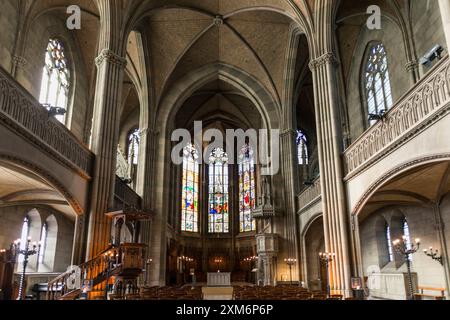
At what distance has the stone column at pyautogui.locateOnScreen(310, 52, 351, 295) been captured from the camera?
1446 cm

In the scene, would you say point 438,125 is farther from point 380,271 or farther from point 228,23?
point 228,23

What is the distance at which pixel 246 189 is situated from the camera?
38906 millimetres

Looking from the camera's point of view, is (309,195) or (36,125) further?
(309,195)

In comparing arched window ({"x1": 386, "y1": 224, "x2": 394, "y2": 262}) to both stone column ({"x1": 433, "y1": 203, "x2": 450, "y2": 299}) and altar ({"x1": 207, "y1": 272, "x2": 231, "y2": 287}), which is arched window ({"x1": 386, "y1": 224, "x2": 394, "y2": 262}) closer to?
stone column ({"x1": 433, "y1": 203, "x2": 450, "y2": 299})

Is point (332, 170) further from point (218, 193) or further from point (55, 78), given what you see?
point (218, 193)

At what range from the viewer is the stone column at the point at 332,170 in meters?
14.5

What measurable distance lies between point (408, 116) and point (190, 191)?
29484 mm

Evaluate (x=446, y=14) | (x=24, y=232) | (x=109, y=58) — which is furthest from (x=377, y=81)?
(x=24, y=232)

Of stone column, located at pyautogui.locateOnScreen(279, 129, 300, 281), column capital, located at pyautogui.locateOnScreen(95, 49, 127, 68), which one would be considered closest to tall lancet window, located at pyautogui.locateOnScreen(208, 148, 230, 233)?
stone column, located at pyautogui.locateOnScreen(279, 129, 300, 281)

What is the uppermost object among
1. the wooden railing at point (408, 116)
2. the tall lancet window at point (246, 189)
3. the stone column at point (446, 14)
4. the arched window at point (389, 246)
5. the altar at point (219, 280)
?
the tall lancet window at point (246, 189)

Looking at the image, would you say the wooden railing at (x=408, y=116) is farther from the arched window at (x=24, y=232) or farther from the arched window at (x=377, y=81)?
the arched window at (x=24, y=232)

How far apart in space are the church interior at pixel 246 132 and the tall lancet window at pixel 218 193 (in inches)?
178

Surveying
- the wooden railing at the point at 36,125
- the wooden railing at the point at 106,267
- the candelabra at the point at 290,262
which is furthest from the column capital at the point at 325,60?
the candelabra at the point at 290,262

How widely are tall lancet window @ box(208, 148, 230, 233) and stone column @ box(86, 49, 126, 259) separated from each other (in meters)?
23.9
